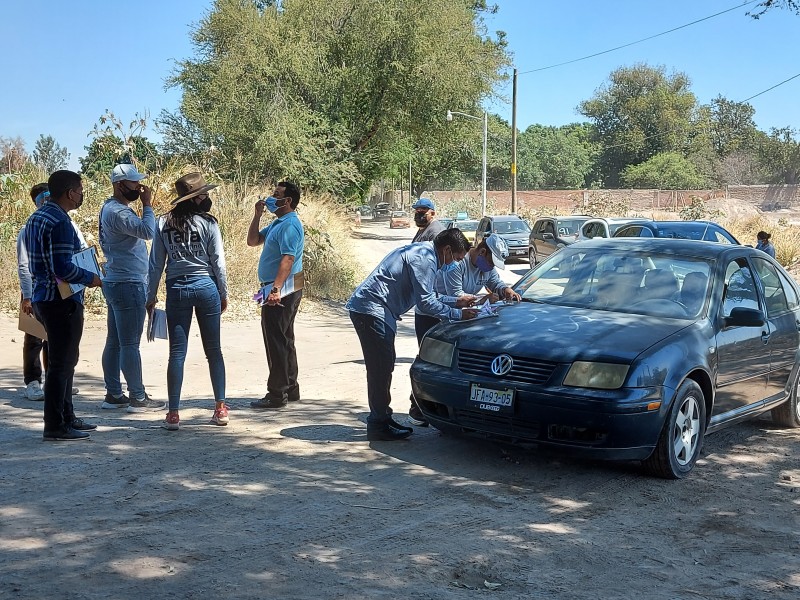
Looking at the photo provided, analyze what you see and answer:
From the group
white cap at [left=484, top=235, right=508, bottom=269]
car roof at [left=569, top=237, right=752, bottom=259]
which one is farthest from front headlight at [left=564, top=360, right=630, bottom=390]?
white cap at [left=484, top=235, right=508, bottom=269]

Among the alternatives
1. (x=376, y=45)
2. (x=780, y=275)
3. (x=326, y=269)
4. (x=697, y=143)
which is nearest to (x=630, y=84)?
(x=697, y=143)

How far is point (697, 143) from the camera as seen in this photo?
301 feet

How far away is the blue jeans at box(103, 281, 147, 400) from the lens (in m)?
7.64

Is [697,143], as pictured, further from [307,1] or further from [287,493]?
[287,493]

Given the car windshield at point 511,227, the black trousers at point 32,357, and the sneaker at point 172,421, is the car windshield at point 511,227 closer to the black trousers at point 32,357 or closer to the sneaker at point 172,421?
the black trousers at point 32,357

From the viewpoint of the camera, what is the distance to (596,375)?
5.82 meters

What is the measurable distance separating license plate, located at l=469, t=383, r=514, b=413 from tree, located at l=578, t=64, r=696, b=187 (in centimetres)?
9091

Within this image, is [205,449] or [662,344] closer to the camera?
[662,344]

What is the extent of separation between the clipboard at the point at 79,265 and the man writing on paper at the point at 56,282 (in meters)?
0.03

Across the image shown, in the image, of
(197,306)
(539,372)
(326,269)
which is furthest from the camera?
(326,269)

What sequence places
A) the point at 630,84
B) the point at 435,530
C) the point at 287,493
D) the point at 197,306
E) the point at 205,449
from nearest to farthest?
1. the point at 435,530
2. the point at 287,493
3. the point at 205,449
4. the point at 197,306
5. the point at 630,84

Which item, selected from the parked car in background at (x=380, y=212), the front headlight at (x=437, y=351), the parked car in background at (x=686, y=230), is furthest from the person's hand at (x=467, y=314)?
the parked car in background at (x=380, y=212)

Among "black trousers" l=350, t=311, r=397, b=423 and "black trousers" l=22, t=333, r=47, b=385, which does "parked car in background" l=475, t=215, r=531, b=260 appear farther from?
"black trousers" l=350, t=311, r=397, b=423

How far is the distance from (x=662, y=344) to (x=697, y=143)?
300 ft
